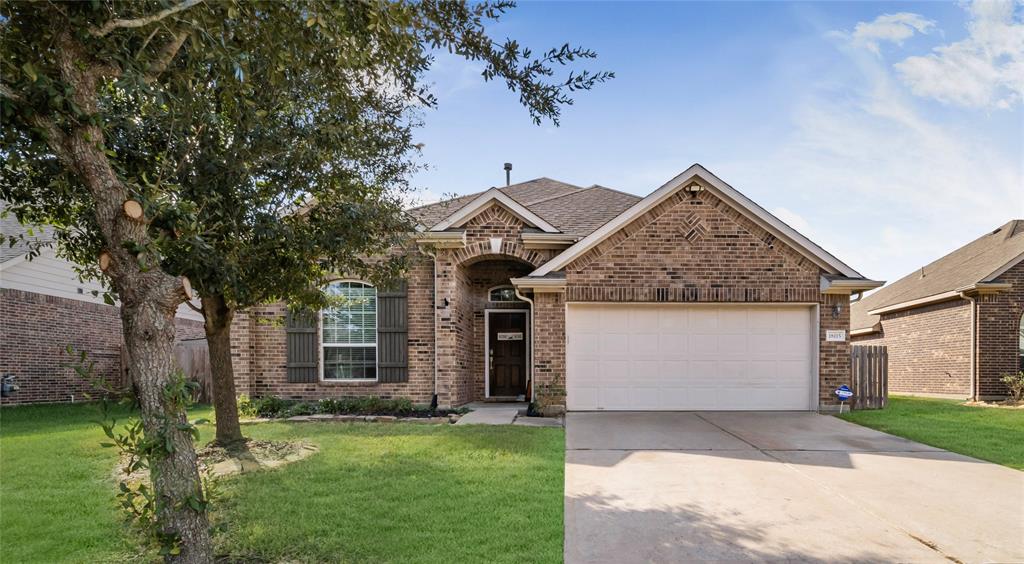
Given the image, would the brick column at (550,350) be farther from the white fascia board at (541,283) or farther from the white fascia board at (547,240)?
the white fascia board at (547,240)

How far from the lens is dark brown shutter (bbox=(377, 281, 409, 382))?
11.7 m

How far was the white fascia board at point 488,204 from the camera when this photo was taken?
38.0 ft

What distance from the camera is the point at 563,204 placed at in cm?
1457

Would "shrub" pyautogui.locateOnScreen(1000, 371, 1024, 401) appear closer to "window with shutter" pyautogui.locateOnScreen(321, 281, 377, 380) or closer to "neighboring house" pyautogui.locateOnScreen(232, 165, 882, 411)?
"neighboring house" pyautogui.locateOnScreen(232, 165, 882, 411)

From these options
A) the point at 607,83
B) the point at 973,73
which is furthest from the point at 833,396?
the point at 607,83

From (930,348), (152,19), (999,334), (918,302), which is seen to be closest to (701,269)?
(152,19)

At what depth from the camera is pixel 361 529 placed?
4.52 metres

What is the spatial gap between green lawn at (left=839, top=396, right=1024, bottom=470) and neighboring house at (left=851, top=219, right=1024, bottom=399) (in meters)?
2.58

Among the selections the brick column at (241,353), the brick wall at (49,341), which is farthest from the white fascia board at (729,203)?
the brick wall at (49,341)

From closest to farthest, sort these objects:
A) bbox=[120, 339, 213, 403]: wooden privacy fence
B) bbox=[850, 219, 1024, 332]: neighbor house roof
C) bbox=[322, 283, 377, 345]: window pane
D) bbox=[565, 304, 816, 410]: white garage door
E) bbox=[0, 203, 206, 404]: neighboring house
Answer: bbox=[565, 304, 816, 410]: white garage door < bbox=[322, 283, 377, 345]: window pane < bbox=[0, 203, 206, 404]: neighboring house < bbox=[120, 339, 213, 403]: wooden privacy fence < bbox=[850, 219, 1024, 332]: neighbor house roof

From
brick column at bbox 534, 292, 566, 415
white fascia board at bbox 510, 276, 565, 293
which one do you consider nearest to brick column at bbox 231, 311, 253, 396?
white fascia board at bbox 510, 276, 565, 293

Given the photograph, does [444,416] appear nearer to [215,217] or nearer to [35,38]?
[215,217]

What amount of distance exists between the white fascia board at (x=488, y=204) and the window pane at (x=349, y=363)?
3.18 metres

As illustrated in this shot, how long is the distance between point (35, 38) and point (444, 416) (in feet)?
27.5
